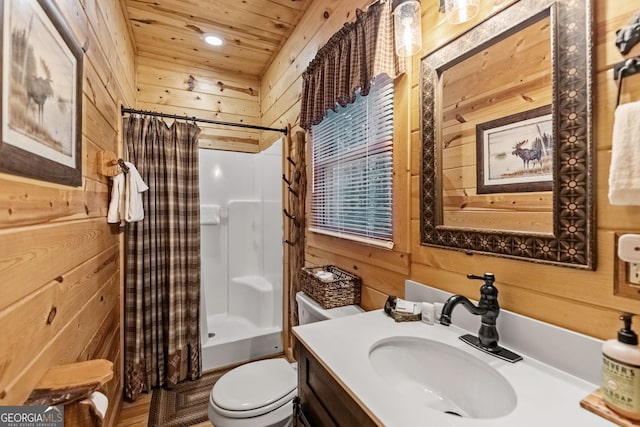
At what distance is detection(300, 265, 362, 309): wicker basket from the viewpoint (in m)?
1.46

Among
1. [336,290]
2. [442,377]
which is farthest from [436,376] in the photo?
[336,290]

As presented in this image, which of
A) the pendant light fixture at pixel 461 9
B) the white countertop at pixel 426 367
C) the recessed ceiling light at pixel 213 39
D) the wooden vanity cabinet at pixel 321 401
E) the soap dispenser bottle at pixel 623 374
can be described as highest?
the recessed ceiling light at pixel 213 39

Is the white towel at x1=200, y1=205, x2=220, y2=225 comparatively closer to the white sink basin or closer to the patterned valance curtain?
the patterned valance curtain

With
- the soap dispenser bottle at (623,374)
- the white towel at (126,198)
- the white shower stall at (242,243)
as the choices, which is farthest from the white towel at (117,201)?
the soap dispenser bottle at (623,374)

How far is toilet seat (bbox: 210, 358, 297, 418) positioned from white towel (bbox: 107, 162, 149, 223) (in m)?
1.06

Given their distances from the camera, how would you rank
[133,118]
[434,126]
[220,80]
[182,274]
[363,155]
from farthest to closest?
[220,80] < [182,274] < [133,118] < [363,155] < [434,126]

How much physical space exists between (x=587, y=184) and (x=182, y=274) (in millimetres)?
2285

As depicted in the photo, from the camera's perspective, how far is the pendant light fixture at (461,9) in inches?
37.2

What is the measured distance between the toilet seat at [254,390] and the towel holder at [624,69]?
5.05 feet

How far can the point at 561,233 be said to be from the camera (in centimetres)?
75

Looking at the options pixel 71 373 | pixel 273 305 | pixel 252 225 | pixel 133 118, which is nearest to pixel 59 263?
pixel 71 373

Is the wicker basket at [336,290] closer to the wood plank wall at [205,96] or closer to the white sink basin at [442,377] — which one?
the white sink basin at [442,377]

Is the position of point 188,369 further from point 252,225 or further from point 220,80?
point 220,80

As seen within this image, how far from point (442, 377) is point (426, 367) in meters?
0.05
